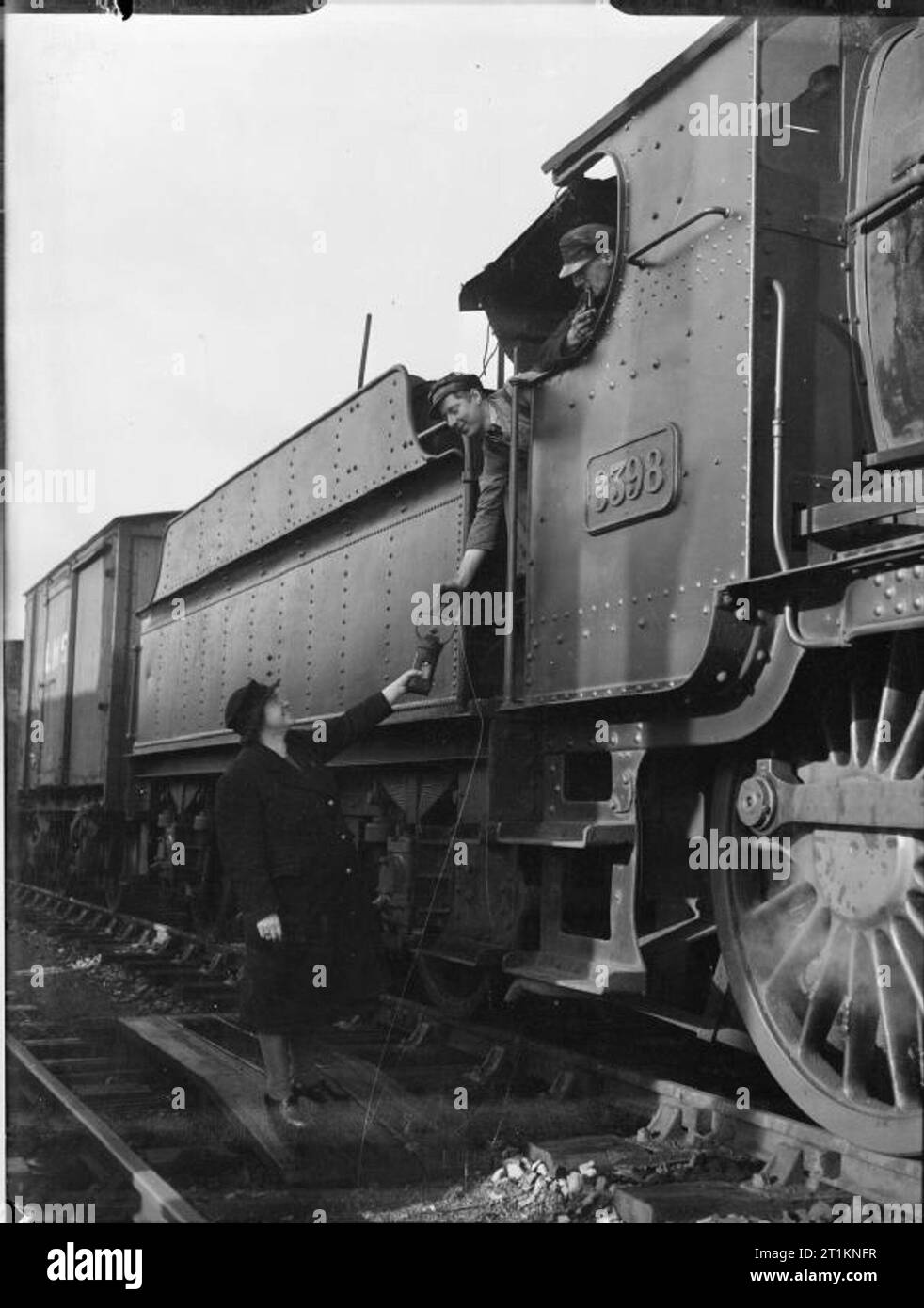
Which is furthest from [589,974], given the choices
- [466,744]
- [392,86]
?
[392,86]

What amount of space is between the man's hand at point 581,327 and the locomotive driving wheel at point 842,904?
62.2 inches

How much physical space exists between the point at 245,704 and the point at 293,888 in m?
0.80

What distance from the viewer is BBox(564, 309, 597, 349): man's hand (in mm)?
4559

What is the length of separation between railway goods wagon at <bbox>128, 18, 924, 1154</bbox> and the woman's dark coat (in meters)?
0.50

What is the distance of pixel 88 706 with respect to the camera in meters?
7.77

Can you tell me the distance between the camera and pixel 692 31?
405 centimetres

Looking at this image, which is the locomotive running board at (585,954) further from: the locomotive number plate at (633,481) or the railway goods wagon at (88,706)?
the railway goods wagon at (88,706)

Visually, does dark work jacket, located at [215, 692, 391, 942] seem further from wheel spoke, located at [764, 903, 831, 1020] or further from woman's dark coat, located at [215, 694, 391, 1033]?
wheel spoke, located at [764, 903, 831, 1020]

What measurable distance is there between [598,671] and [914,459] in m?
1.23

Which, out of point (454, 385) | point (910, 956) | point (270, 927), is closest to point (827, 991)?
point (910, 956)

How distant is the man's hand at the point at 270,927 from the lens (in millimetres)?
4441

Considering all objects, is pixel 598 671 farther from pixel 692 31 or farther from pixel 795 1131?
pixel 692 31

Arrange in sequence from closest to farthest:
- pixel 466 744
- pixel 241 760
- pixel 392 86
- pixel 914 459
A: 1. pixel 914 459
2. pixel 392 86
3. pixel 241 760
4. pixel 466 744

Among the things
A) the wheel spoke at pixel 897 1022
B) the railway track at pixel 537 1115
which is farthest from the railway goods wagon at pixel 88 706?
the wheel spoke at pixel 897 1022
